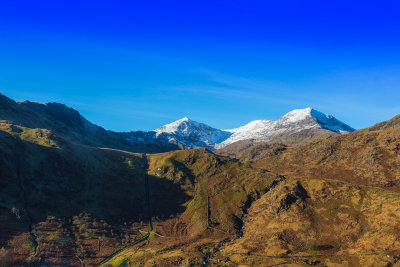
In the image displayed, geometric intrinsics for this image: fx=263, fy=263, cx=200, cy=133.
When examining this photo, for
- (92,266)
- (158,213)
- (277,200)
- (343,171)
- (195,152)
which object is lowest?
(92,266)

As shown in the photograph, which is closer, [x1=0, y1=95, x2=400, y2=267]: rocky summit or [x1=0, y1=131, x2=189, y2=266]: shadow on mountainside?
[x1=0, y1=95, x2=400, y2=267]: rocky summit

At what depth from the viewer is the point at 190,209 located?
437ft

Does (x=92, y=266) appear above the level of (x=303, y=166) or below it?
below

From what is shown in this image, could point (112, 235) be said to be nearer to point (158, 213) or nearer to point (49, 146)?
point (158, 213)

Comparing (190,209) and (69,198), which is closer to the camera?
(69,198)

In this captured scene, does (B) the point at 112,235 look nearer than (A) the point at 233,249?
No

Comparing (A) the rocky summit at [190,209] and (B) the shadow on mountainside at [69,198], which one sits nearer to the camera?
(A) the rocky summit at [190,209]

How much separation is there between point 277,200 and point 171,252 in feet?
160

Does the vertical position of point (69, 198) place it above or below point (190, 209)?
above

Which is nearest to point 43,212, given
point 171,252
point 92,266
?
point 92,266

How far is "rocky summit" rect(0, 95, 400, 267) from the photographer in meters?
85.9

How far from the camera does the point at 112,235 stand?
110 m

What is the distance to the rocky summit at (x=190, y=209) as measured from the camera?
8594 cm

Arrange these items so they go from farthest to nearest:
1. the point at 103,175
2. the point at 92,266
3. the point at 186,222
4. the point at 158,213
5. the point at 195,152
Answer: the point at 195,152 < the point at 103,175 < the point at 158,213 < the point at 186,222 < the point at 92,266
